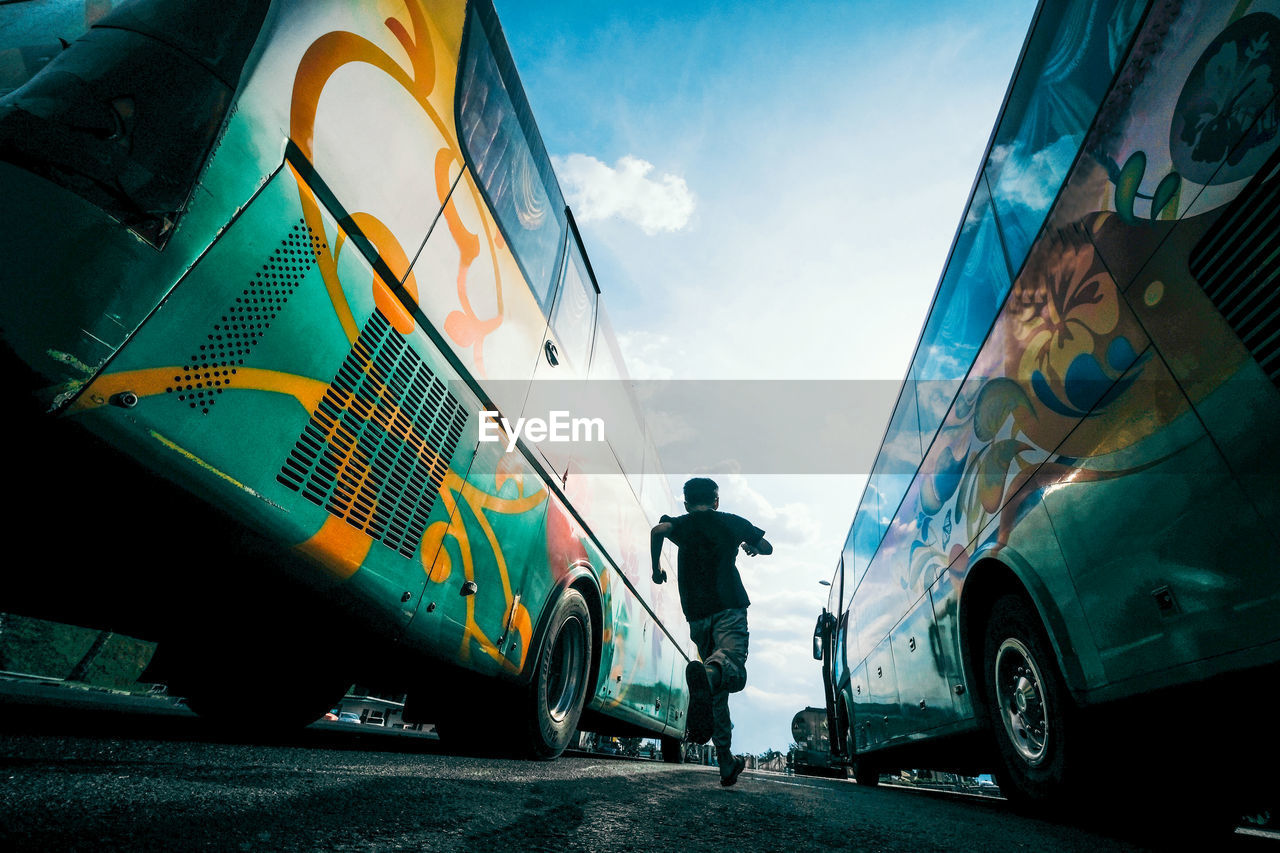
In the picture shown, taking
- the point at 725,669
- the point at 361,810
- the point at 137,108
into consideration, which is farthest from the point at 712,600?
the point at 137,108

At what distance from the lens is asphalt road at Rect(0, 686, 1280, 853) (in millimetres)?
885

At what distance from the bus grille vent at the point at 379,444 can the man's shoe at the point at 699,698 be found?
1894mm

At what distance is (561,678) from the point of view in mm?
4168

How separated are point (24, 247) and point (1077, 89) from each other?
375 cm

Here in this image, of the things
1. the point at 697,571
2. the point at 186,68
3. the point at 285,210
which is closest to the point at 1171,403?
the point at 697,571

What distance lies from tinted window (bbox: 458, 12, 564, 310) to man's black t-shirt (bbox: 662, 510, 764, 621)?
1955mm

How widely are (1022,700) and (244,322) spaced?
4041 mm

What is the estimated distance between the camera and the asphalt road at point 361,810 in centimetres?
89

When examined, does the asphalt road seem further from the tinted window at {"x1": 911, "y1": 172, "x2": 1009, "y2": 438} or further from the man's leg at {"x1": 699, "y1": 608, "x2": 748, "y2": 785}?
the tinted window at {"x1": 911, "y1": 172, "x2": 1009, "y2": 438}

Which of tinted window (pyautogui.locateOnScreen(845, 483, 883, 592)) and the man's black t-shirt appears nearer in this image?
the man's black t-shirt

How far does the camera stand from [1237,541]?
5.50 feet

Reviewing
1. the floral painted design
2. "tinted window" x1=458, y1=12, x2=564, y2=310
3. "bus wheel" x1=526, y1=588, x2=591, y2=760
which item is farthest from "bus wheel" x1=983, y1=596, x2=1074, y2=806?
"tinted window" x1=458, y1=12, x2=564, y2=310

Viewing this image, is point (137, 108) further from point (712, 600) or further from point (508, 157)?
point (712, 600)

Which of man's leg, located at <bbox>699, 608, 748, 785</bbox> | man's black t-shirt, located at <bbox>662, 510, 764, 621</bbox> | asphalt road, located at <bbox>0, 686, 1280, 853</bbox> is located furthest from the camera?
man's black t-shirt, located at <bbox>662, 510, 764, 621</bbox>
